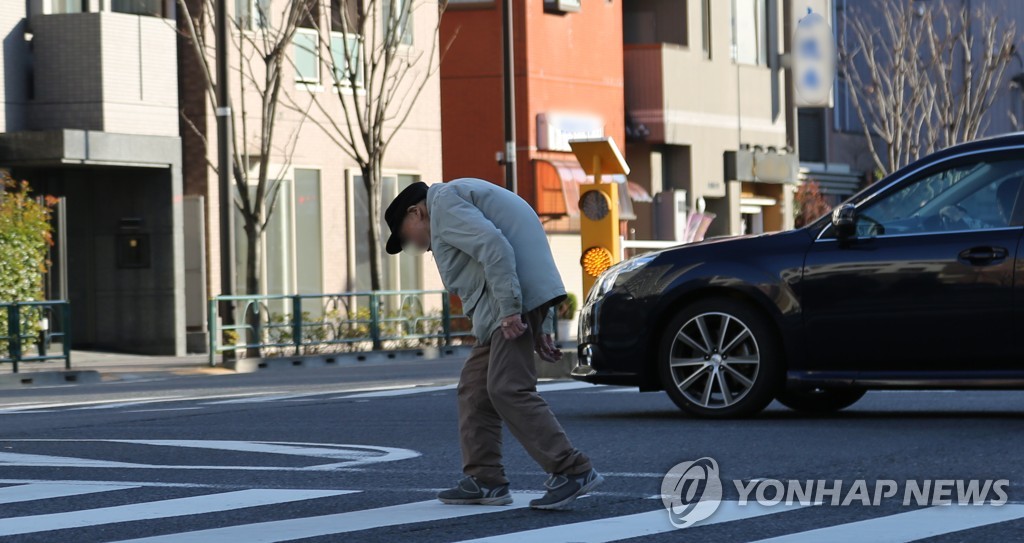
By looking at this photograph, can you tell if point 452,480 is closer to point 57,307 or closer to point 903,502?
point 903,502

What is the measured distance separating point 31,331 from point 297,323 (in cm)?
465

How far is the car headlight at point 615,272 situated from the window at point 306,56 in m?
20.1

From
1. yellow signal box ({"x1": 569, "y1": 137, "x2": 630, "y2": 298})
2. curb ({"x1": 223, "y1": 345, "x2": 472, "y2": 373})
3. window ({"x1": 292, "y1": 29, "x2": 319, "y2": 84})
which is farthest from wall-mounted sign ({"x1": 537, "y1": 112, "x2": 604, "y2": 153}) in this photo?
yellow signal box ({"x1": 569, "y1": 137, "x2": 630, "y2": 298})

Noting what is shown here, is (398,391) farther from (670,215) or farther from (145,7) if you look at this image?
(670,215)

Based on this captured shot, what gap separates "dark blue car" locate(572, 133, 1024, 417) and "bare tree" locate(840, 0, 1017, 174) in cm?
3599

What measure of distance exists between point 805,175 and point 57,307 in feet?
113

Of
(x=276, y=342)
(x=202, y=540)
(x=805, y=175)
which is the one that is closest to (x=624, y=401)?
(x=202, y=540)

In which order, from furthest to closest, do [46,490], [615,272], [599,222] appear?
[599,222]
[615,272]
[46,490]

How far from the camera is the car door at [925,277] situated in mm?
11508

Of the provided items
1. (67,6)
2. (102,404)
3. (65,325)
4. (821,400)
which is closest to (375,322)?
(65,325)

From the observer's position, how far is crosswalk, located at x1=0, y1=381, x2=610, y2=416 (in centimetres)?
1596

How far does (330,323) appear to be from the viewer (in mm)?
27750

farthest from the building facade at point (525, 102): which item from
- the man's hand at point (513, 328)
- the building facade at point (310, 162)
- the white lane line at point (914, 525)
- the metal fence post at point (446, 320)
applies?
the white lane line at point (914, 525)

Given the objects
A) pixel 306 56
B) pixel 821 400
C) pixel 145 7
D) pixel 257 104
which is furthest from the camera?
pixel 306 56
